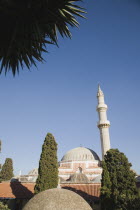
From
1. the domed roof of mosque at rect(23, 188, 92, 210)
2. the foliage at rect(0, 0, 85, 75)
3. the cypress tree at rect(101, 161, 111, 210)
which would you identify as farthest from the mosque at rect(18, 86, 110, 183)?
the foliage at rect(0, 0, 85, 75)

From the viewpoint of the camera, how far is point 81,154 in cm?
4134

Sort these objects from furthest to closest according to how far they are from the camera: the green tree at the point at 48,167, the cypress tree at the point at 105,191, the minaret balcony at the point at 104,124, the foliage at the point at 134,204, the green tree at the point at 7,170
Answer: the green tree at the point at 7,170 → the minaret balcony at the point at 104,124 → the green tree at the point at 48,167 → the cypress tree at the point at 105,191 → the foliage at the point at 134,204

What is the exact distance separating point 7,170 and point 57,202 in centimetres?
3339

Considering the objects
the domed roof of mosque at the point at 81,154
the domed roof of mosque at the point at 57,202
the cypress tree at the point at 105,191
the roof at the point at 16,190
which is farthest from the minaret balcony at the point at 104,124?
the domed roof of mosque at the point at 57,202

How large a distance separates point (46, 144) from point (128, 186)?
10607 millimetres

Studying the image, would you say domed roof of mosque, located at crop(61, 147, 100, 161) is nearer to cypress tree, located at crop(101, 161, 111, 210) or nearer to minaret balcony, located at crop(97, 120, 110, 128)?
minaret balcony, located at crop(97, 120, 110, 128)

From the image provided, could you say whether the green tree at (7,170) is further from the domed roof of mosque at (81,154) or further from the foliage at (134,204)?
the foliage at (134,204)

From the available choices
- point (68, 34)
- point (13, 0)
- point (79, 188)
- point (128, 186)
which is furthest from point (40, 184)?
point (13, 0)

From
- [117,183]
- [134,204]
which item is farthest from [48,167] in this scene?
[134,204]

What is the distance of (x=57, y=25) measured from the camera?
7781mm

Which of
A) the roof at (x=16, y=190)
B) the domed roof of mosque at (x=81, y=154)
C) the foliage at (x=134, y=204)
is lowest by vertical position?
the foliage at (x=134, y=204)

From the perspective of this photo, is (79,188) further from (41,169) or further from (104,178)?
(104,178)

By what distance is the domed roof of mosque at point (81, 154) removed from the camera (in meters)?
40.5

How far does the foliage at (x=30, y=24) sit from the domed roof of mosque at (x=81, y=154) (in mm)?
34858
